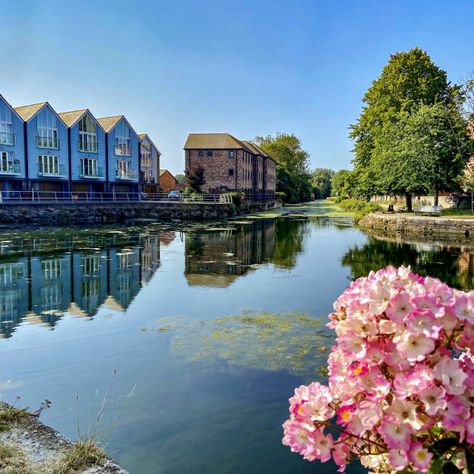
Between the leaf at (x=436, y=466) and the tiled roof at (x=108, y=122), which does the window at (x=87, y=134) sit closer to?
the tiled roof at (x=108, y=122)

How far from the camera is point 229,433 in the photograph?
6012mm

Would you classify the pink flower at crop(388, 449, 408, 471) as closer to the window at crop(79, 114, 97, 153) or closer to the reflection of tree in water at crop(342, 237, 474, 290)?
the reflection of tree in water at crop(342, 237, 474, 290)

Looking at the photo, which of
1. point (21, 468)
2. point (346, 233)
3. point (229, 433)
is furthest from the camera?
point (346, 233)

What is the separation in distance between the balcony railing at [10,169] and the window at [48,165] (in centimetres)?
225

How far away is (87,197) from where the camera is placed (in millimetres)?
51188

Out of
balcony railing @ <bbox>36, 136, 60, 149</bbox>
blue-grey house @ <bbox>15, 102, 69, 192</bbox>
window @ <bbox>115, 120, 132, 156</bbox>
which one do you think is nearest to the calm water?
blue-grey house @ <bbox>15, 102, 69, 192</bbox>

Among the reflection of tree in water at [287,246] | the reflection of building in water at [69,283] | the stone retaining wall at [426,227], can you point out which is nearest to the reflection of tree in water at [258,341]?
the reflection of building in water at [69,283]

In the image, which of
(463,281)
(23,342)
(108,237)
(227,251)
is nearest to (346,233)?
(227,251)

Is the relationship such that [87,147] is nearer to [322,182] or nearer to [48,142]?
[48,142]

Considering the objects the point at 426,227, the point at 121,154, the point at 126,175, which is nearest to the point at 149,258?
the point at 426,227

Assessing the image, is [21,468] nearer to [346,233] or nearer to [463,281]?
[463,281]

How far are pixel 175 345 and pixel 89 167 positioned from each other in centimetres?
4656

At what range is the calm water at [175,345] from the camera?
5.90 m

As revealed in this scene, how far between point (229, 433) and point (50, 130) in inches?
1903
